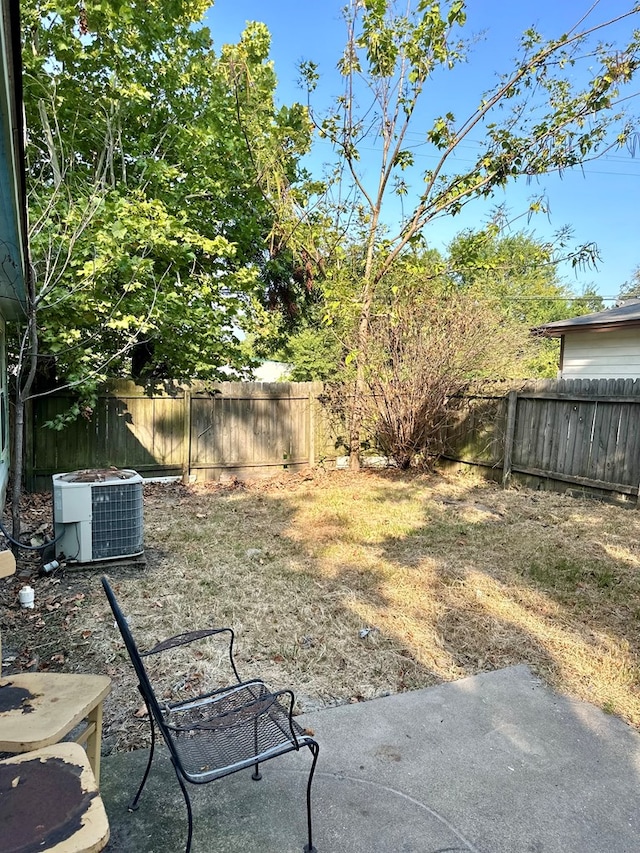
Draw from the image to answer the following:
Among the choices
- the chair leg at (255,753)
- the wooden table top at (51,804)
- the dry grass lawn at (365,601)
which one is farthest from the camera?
the dry grass lawn at (365,601)

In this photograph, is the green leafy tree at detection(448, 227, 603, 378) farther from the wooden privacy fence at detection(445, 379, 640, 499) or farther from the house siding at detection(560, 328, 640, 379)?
the wooden privacy fence at detection(445, 379, 640, 499)

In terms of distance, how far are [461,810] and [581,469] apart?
5937 mm

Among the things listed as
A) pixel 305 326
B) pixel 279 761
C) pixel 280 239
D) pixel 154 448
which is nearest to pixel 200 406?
pixel 154 448

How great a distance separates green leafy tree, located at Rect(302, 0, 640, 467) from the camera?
727 centimetres

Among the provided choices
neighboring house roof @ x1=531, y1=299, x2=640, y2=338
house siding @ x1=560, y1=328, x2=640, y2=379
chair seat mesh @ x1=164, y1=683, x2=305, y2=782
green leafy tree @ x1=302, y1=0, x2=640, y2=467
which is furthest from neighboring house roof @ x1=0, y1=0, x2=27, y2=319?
house siding @ x1=560, y1=328, x2=640, y2=379

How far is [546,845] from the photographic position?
1.77 meters

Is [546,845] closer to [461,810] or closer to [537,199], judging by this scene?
[461,810]

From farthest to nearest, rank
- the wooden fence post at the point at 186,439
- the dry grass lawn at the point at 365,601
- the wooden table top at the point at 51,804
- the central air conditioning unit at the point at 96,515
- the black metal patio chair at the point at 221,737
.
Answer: the wooden fence post at the point at 186,439 → the central air conditioning unit at the point at 96,515 → the dry grass lawn at the point at 365,601 → the black metal patio chair at the point at 221,737 → the wooden table top at the point at 51,804

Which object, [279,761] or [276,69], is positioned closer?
[279,761]

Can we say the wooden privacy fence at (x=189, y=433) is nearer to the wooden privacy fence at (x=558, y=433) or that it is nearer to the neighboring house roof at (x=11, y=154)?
the wooden privacy fence at (x=558, y=433)

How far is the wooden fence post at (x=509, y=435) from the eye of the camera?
7.77 metres

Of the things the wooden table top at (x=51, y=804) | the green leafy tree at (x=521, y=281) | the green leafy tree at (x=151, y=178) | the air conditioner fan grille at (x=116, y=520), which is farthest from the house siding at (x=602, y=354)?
the wooden table top at (x=51, y=804)

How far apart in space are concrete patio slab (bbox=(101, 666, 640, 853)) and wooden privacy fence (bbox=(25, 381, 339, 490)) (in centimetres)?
602

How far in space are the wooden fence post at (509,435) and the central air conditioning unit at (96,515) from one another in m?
5.73
